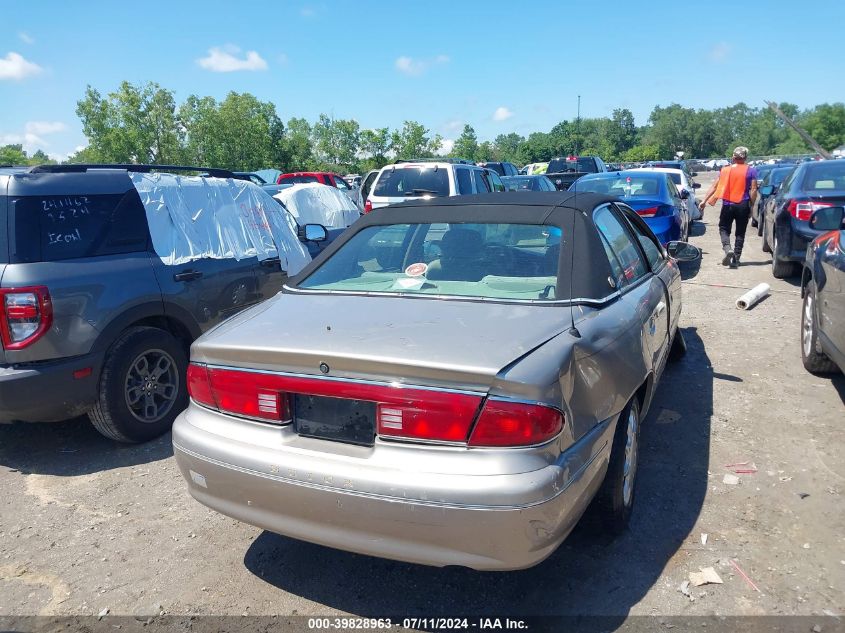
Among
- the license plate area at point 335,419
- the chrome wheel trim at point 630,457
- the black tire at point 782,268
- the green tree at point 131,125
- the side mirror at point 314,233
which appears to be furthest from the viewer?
the green tree at point 131,125

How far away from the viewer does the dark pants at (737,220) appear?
1029 cm

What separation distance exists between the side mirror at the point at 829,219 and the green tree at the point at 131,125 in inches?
1830

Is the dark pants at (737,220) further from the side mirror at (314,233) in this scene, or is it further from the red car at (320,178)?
the red car at (320,178)

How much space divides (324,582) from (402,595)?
384 mm

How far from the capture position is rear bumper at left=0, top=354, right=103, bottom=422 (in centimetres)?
381

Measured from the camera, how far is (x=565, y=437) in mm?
2350

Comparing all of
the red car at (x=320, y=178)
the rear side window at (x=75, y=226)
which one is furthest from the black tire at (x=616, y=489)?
the red car at (x=320, y=178)

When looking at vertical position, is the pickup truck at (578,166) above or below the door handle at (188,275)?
above

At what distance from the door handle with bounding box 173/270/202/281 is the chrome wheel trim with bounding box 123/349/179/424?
0.58 metres

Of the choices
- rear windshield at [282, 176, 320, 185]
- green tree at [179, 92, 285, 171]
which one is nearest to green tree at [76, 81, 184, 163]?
green tree at [179, 92, 285, 171]

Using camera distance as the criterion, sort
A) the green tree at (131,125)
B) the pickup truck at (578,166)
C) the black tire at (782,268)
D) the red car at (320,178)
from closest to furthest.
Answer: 1. the black tire at (782,268)
2. the red car at (320,178)
3. the pickup truck at (578,166)
4. the green tree at (131,125)

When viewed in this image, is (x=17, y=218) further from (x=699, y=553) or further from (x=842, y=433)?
(x=842, y=433)

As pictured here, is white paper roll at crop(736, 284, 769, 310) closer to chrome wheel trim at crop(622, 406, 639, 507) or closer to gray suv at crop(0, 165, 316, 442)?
chrome wheel trim at crop(622, 406, 639, 507)

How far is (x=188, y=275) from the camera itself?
15.9 ft
